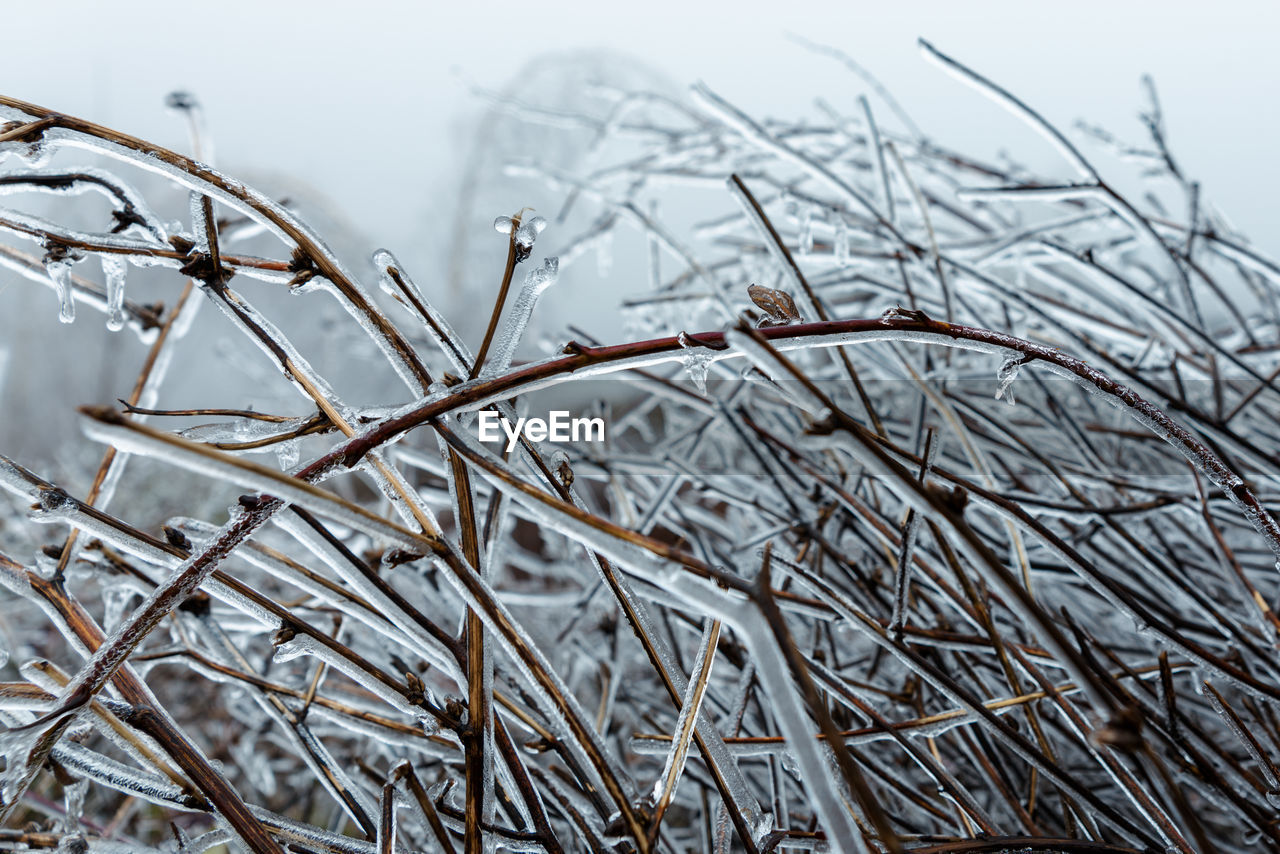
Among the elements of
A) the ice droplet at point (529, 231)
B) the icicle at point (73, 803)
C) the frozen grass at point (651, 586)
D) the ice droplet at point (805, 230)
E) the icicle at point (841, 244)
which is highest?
the ice droplet at point (805, 230)

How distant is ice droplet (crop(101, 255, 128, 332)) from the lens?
0.17 metres

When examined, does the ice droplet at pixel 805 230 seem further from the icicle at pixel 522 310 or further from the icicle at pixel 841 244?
the icicle at pixel 522 310

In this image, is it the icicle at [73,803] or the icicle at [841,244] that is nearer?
the icicle at [73,803]

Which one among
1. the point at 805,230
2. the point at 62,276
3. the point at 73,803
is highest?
the point at 805,230

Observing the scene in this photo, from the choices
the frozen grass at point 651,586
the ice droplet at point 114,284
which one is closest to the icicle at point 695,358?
the frozen grass at point 651,586

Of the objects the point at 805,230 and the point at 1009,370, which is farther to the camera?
the point at 805,230

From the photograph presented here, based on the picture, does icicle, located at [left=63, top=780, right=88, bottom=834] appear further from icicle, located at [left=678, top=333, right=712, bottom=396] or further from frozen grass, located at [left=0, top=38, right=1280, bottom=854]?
icicle, located at [left=678, top=333, right=712, bottom=396]

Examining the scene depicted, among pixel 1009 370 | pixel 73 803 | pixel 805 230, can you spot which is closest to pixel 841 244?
pixel 805 230

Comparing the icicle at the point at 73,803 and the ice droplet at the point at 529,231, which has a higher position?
the ice droplet at the point at 529,231

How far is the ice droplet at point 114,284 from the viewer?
17cm

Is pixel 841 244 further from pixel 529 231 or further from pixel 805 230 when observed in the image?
pixel 529 231

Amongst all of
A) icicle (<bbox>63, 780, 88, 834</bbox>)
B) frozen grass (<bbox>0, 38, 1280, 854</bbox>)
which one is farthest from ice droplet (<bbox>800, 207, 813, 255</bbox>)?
icicle (<bbox>63, 780, 88, 834</bbox>)

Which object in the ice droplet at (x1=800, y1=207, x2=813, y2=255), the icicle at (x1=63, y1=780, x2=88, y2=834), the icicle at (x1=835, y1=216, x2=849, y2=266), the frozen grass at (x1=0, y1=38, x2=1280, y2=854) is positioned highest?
the ice droplet at (x1=800, y1=207, x2=813, y2=255)

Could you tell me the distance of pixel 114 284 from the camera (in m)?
0.18
